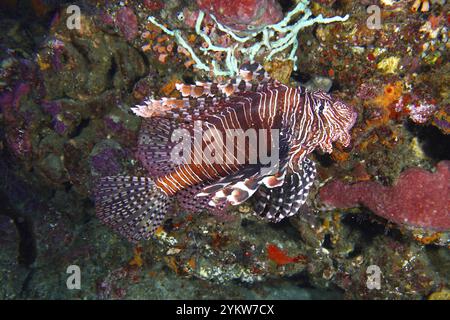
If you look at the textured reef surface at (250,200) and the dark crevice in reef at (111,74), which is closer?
the textured reef surface at (250,200)

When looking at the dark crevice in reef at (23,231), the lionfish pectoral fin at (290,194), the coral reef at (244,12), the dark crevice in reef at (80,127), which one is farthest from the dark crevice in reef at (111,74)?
the lionfish pectoral fin at (290,194)

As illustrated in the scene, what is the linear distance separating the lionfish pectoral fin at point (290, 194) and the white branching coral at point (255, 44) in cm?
146

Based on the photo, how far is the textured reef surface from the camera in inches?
144

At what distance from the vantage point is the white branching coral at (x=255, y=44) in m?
3.89

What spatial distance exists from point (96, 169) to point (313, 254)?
3.43m

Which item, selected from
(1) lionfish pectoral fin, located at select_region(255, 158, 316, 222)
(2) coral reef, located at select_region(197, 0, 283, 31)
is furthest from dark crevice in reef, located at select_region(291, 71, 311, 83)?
(1) lionfish pectoral fin, located at select_region(255, 158, 316, 222)

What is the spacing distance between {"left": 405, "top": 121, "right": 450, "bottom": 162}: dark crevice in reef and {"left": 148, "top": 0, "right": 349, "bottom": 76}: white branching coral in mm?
1771

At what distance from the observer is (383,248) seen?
450cm

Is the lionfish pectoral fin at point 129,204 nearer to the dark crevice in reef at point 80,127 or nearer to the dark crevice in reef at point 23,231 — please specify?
the dark crevice in reef at point 80,127

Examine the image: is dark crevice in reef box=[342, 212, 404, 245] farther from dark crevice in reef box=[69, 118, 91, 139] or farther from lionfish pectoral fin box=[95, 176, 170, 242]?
dark crevice in reef box=[69, 118, 91, 139]

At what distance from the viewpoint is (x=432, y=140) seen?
158 inches

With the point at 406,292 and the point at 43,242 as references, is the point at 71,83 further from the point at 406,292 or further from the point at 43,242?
the point at 406,292
